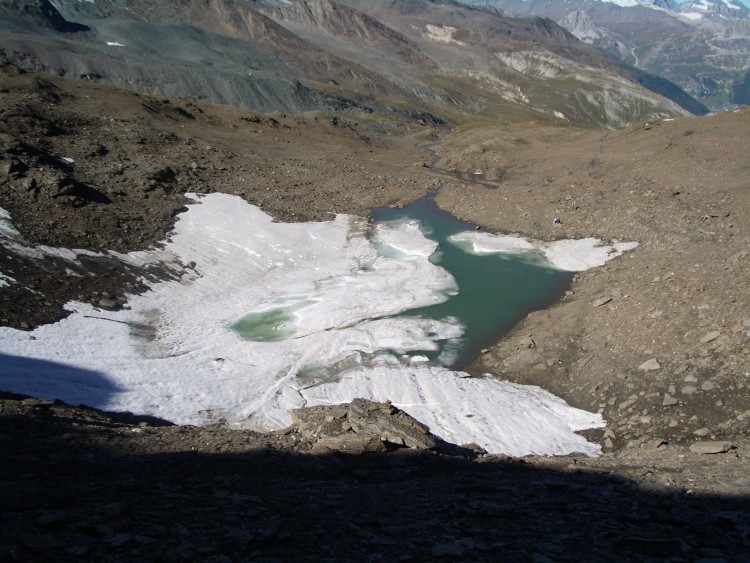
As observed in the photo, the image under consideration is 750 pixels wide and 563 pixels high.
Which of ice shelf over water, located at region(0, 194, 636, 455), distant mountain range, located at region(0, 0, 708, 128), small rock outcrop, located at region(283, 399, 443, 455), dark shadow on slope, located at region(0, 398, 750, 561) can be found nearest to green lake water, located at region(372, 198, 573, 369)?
ice shelf over water, located at region(0, 194, 636, 455)

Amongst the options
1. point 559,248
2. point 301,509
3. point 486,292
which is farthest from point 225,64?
point 301,509

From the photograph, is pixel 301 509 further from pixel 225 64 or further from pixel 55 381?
pixel 225 64

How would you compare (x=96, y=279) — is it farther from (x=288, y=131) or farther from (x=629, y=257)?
(x=288, y=131)

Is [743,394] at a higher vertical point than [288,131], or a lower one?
higher

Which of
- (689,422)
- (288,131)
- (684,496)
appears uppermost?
(684,496)

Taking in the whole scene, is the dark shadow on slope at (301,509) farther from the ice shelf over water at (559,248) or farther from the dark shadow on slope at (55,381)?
the ice shelf over water at (559,248)

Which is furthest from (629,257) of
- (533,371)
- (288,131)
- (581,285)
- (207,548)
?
(288,131)

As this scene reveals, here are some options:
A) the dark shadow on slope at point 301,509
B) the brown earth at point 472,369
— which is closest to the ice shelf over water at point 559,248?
the brown earth at point 472,369
